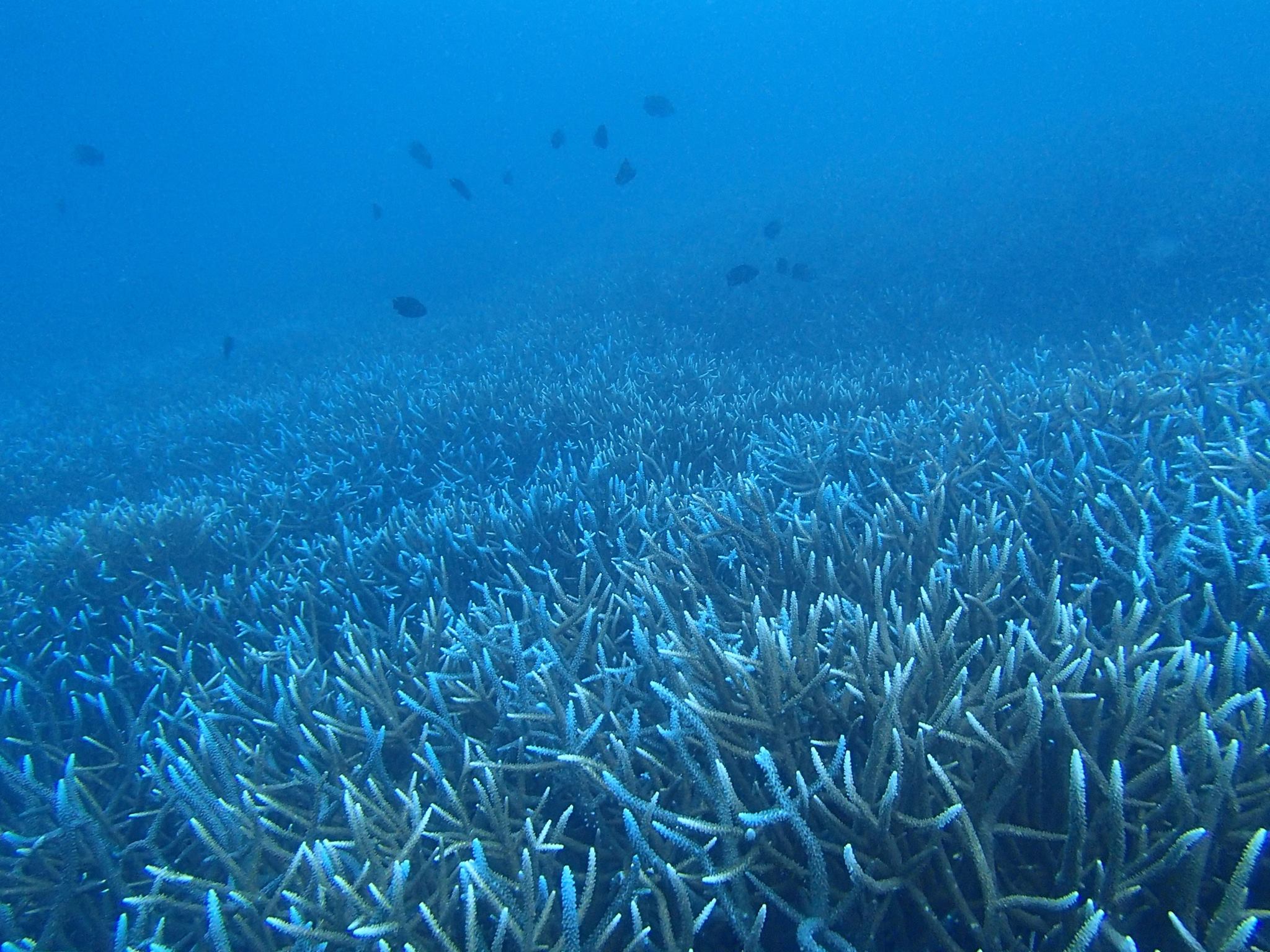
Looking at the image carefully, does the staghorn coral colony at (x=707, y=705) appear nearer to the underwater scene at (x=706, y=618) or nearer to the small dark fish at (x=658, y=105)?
the underwater scene at (x=706, y=618)

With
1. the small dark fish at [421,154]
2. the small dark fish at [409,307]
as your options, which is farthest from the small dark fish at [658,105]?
the small dark fish at [409,307]

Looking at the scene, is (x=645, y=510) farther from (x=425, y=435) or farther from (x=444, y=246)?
(x=444, y=246)

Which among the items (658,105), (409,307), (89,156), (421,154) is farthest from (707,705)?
(89,156)

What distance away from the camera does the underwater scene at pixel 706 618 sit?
1841 mm

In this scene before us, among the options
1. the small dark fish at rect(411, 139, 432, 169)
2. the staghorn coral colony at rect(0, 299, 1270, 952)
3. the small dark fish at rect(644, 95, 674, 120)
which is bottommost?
the staghorn coral colony at rect(0, 299, 1270, 952)

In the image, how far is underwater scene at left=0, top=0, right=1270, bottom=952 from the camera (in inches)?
72.5

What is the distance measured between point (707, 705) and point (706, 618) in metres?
0.68

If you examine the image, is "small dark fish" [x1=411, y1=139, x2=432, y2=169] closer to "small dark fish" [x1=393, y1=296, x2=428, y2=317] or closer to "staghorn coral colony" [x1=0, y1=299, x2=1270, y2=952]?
"small dark fish" [x1=393, y1=296, x2=428, y2=317]

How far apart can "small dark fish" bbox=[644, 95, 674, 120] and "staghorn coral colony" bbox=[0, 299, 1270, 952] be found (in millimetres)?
11601

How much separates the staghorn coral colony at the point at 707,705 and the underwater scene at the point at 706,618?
0.07ft

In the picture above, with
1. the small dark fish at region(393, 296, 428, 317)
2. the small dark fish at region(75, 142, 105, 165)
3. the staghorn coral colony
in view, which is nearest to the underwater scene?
the staghorn coral colony

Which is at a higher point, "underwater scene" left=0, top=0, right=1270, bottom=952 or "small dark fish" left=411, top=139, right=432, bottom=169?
"small dark fish" left=411, top=139, right=432, bottom=169

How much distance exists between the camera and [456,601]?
16.1 ft

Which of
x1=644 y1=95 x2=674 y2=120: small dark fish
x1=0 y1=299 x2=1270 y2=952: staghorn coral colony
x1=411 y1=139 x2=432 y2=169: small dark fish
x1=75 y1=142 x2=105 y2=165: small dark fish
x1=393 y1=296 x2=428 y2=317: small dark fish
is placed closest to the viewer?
x1=0 y1=299 x2=1270 y2=952: staghorn coral colony
